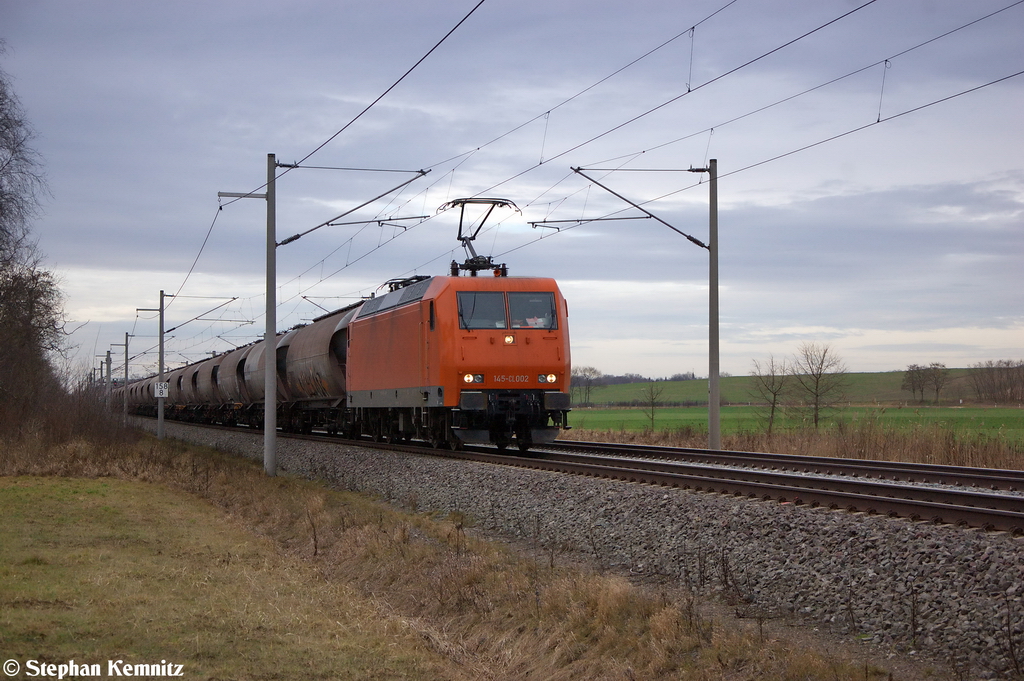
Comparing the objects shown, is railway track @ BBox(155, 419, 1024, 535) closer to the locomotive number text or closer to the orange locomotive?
the orange locomotive

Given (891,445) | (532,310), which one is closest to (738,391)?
(891,445)

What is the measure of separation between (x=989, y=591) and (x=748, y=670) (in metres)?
1.86

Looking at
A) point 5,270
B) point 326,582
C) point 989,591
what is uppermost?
point 5,270

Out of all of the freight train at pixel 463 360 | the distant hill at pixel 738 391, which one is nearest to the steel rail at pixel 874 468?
the freight train at pixel 463 360

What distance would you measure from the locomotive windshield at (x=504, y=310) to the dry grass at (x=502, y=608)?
17.0 ft

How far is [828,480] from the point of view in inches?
481

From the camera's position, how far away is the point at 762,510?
383 inches

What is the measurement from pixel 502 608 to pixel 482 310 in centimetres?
1128

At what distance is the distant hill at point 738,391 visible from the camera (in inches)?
3253

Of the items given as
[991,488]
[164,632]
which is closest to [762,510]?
[991,488]

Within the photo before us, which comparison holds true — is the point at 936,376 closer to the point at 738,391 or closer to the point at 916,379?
the point at 916,379

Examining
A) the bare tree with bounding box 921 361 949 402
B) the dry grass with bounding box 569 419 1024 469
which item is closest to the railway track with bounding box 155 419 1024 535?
the dry grass with bounding box 569 419 1024 469

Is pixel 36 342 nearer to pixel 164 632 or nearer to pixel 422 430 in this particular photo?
pixel 422 430

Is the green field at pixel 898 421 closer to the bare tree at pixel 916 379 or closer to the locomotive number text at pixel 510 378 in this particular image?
the bare tree at pixel 916 379
